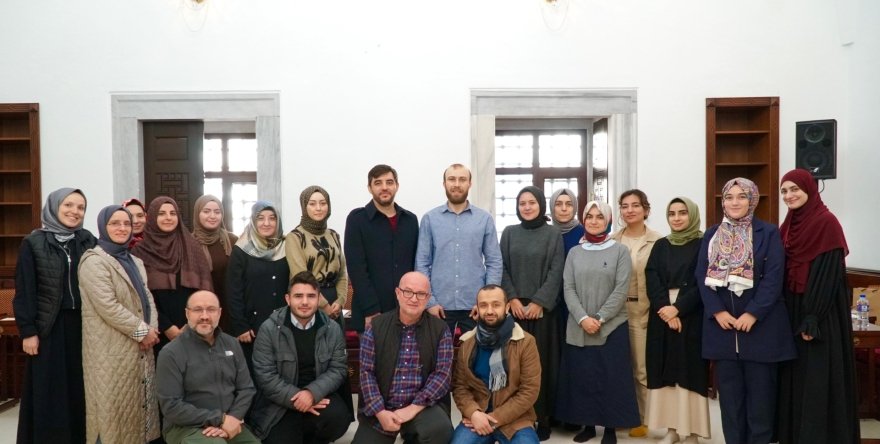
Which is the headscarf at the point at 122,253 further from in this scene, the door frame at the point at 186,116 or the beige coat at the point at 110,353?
the door frame at the point at 186,116

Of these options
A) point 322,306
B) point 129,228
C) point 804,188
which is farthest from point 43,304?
point 804,188

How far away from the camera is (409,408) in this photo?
11.6ft

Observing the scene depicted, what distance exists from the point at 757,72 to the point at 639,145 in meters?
1.25

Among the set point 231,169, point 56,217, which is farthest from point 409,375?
point 231,169

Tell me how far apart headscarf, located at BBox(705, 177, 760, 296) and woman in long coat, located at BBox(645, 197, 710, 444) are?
0.25 meters

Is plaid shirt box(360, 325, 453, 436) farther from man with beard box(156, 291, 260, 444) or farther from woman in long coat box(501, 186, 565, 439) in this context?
woman in long coat box(501, 186, 565, 439)

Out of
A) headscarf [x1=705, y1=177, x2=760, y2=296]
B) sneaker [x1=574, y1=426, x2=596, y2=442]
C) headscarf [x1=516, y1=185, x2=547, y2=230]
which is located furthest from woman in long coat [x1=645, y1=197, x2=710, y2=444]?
headscarf [x1=516, y1=185, x2=547, y2=230]

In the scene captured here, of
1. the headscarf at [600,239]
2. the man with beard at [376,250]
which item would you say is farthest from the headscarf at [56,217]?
the headscarf at [600,239]

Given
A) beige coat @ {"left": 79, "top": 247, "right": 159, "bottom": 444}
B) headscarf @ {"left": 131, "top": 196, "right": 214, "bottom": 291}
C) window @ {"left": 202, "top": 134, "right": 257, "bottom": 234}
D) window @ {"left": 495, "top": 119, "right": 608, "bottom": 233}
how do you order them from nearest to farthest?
beige coat @ {"left": 79, "top": 247, "right": 159, "bottom": 444} → headscarf @ {"left": 131, "top": 196, "right": 214, "bottom": 291} → window @ {"left": 495, "top": 119, "right": 608, "bottom": 233} → window @ {"left": 202, "top": 134, "right": 257, "bottom": 234}

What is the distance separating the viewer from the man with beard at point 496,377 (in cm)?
348

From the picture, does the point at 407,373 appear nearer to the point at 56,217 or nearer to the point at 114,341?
the point at 114,341

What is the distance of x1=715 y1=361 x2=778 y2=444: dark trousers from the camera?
3.60 meters

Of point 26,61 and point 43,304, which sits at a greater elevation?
point 26,61

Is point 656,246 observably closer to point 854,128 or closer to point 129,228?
point 129,228
